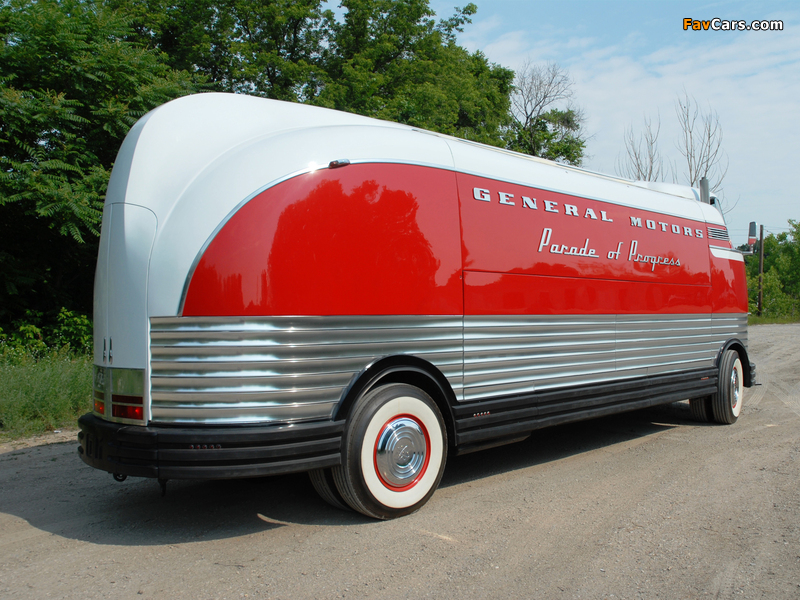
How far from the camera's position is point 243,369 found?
390cm

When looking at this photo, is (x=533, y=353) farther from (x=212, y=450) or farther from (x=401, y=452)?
(x=212, y=450)

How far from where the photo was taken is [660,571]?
360cm

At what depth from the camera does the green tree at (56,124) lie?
9789 millimetres

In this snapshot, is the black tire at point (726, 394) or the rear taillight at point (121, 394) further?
the black tire at point (726, 394)

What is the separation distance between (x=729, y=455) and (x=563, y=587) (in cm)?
407

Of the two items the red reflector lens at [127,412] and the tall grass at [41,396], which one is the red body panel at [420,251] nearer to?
the red reflector lens at [127,412]

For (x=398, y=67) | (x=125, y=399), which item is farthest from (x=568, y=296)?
(x=398, y=67)

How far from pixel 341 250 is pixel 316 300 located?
1.34ft

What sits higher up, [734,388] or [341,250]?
[341,250]

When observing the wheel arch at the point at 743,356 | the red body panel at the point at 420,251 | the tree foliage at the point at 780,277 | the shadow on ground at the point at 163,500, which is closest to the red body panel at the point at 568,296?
the red body panel at the point at 420,251

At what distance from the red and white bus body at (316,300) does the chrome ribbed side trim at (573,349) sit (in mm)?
27

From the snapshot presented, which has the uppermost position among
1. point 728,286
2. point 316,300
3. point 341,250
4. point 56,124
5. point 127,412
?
point 56,124

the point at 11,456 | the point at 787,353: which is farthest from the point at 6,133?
the point at 787,353

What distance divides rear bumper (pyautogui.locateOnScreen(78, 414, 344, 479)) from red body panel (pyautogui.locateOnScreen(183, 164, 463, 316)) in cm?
76
